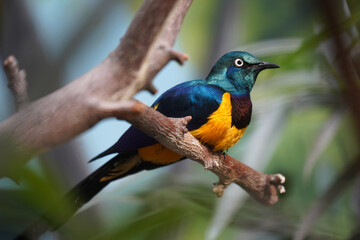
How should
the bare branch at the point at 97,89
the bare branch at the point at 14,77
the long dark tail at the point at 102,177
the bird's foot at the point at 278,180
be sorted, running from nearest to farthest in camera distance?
the bare branch at the point at 97,89, the bare branch at the point at 14,77, the long dark tail at the point at 102,177, the bird's foot at the point at 278,180

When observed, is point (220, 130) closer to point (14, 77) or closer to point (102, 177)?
point (102, 177)

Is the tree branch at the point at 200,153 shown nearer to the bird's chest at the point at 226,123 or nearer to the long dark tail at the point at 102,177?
the bird's chest at the point at 226,123

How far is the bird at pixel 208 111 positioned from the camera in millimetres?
1379

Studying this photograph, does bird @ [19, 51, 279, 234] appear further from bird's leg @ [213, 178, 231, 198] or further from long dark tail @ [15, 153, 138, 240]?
bird's leg @ [213, 178, 231, 198]

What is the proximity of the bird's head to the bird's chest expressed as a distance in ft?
0.16

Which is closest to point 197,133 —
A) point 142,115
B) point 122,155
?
point 122,155

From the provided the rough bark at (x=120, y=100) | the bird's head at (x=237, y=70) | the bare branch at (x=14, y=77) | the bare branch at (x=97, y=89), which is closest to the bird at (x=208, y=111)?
the bird's head at (x=237, y=70)

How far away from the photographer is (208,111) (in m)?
1.40

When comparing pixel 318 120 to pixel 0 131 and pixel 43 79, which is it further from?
pixel 0 131

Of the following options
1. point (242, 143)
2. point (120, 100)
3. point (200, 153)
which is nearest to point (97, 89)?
point (120, 100)

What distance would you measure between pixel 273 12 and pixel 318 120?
5.20 ft

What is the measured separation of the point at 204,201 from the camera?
2.08 metres

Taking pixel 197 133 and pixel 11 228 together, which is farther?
pixel 197 133

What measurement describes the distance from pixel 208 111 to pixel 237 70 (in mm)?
184
